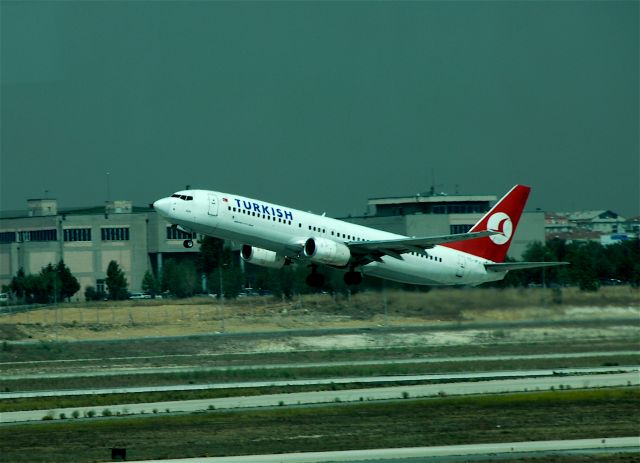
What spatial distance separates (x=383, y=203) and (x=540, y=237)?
1904 cm

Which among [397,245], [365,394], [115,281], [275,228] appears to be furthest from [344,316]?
[115,281]

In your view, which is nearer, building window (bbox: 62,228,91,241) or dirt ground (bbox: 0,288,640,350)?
dirt ground (bbox: 0,288,640,350)

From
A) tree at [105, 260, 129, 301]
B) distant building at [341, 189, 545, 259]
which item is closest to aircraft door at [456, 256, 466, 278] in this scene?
distant building at [341, 189, 545, 259]

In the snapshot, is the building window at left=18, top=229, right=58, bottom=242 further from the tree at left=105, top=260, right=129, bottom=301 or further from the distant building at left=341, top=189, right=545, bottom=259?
the distant building at left=341, top=189, right=545, bottom=259

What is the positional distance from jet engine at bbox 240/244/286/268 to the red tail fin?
33.6ft

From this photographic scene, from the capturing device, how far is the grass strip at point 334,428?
2977cm

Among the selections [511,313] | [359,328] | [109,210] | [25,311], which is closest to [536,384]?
[511,313]

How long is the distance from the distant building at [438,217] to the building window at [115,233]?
1030 inches

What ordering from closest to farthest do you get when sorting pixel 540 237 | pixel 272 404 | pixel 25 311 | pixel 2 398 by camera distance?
pixel 272 404
pixel 2 398
pixel 25 311
pixel 540 237

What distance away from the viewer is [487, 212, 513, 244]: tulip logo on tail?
204 feet

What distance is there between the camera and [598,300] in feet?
209

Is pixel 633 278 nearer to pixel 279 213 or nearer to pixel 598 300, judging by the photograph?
pixel 598 300

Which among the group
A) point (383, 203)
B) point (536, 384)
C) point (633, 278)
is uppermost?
point (383, 203)

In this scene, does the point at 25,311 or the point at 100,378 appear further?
the point at 25,311
